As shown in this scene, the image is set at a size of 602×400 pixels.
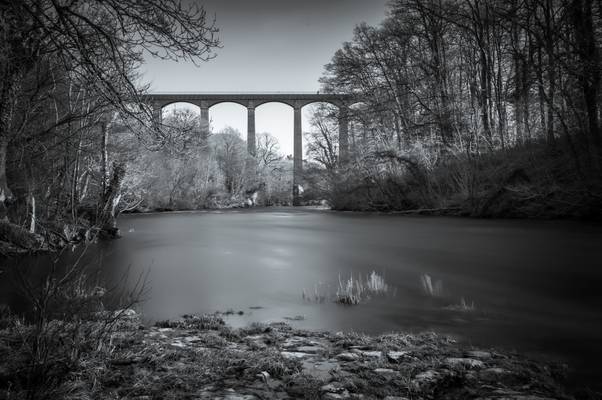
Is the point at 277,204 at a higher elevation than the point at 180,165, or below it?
below

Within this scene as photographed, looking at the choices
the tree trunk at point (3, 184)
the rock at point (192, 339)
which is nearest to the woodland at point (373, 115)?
the tree trunk at point (3, 184)

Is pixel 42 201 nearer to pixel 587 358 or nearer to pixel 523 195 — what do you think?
pixel 587 358

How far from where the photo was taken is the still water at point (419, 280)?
337 centimetres

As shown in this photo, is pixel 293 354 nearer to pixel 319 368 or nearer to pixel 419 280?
pixel 319 368

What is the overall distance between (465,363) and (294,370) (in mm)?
1117

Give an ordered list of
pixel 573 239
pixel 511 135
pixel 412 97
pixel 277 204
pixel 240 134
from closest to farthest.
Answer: pixel 573 239
pixel 511 135
pixel 412 97
pixel 277 204
pixel 240 134

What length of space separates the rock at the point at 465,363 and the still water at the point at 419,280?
2.31ft

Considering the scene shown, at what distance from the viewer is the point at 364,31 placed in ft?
66.2

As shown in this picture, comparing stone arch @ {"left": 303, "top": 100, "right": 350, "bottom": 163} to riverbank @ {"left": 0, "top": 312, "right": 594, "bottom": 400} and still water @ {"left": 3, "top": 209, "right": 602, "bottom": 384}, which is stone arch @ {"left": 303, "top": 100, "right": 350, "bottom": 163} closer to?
still water @ {"left": 3, "top": 209, "right": 602, "bottom": 384}

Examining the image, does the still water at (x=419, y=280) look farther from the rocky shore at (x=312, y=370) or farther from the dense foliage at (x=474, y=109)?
the dense foliage at (x=474, y=109)

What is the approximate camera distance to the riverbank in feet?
5.92

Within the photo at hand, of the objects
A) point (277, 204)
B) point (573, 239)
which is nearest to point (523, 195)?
point (573, 239)

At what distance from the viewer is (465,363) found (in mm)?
2260

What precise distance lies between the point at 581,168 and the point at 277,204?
110 feet
